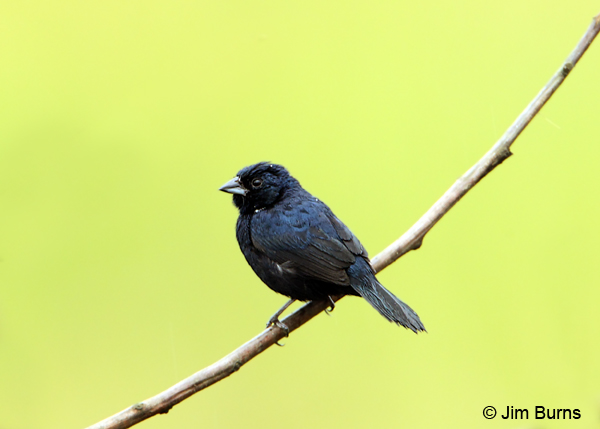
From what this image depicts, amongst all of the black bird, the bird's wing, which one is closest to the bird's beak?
the black bird

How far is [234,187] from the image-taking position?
293 cm

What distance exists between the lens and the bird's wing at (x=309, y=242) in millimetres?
2570

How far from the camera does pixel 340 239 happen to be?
2721 millimetres

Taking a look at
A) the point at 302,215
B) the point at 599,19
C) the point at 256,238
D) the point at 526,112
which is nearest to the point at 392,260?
the point at 302,215

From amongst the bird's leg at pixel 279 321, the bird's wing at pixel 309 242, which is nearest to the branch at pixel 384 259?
the bird's leg at pixel 279 321

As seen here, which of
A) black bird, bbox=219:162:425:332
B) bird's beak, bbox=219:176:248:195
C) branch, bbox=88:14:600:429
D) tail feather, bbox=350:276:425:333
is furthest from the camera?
bird's beak, bbox=219:176:248:195

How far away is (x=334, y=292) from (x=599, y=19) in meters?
1.66

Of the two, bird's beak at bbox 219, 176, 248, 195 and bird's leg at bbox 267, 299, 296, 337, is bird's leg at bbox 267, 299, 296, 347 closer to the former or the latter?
bird's leg at bbox 267, 299, 296, 337

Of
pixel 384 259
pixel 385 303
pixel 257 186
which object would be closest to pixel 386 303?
pixel 385 303

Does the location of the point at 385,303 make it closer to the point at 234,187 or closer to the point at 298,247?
the point at 298,247

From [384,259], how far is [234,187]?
0.93 meters

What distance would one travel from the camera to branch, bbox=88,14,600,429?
1.92 metres

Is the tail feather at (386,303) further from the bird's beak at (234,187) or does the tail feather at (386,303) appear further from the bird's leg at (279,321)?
the bird's beak at (234,187)

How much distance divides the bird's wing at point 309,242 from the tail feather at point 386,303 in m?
0.09
